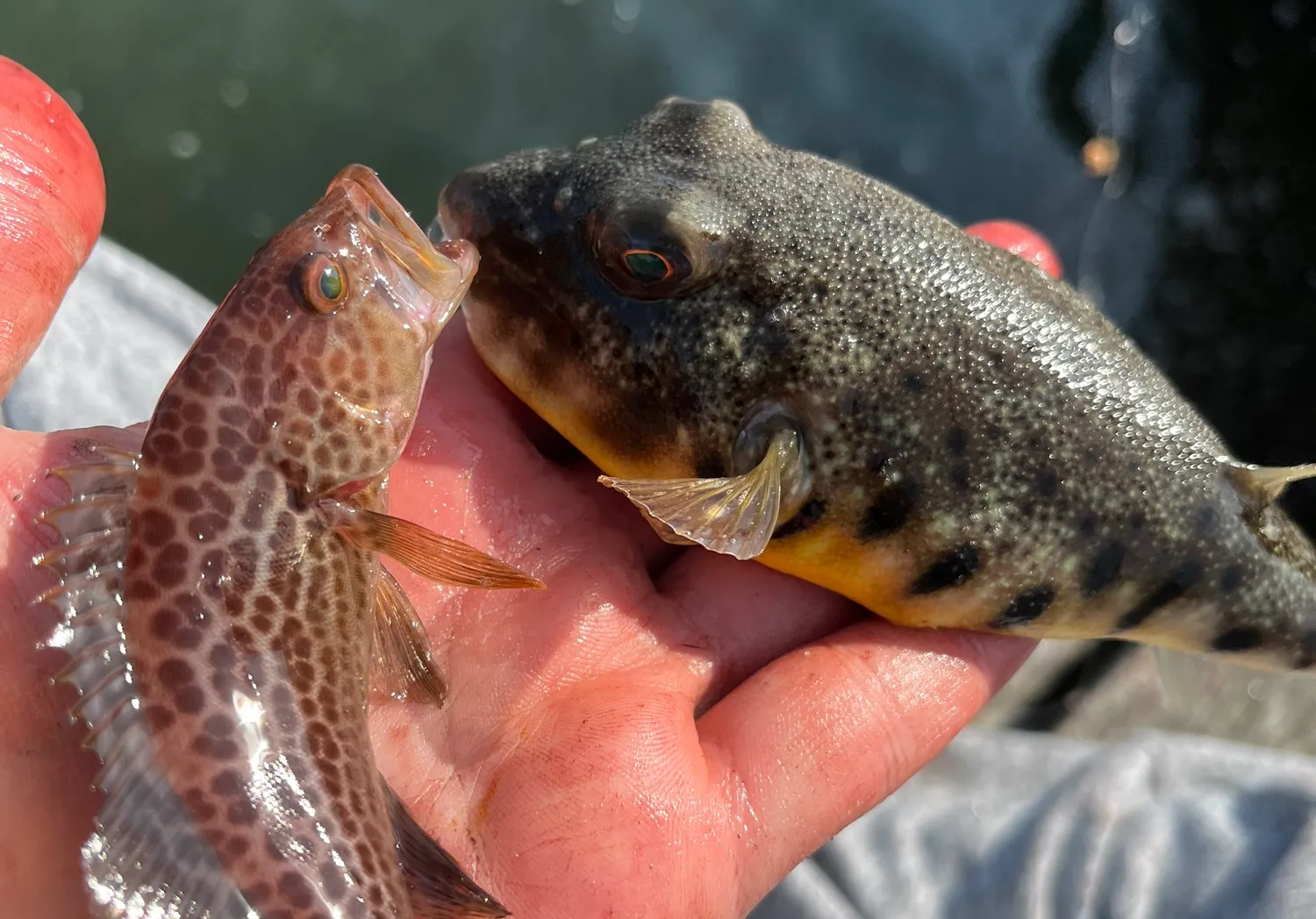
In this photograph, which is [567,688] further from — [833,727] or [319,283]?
[319,283]

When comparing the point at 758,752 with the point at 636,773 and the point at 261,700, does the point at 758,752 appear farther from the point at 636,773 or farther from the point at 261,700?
the point at 261,700

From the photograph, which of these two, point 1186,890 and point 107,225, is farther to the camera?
point 107,225

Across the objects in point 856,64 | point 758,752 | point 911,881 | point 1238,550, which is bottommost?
point 911,881

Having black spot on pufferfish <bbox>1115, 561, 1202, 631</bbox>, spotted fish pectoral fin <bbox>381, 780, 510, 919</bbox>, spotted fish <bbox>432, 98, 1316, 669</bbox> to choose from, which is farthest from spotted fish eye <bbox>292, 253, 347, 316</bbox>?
black spot on pufferfish <bbox>1115, 561, 1202, 631</bbox>

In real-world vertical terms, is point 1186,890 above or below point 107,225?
above

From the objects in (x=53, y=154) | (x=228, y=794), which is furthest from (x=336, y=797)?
(x=53, y=154)

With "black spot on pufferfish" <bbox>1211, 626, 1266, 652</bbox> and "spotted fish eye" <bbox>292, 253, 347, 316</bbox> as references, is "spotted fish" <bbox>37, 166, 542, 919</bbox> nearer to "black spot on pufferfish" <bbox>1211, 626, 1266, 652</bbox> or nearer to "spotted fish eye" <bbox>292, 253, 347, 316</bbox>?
"spotted fish eye" <bbox>292, 253, 347, 316</bbox>

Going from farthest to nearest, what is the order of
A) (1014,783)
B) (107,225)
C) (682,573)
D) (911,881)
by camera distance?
(107,225) < (1014,783) < (911,881) < (682,573)

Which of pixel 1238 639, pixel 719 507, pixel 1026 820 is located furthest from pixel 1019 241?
pixel 1026 820
